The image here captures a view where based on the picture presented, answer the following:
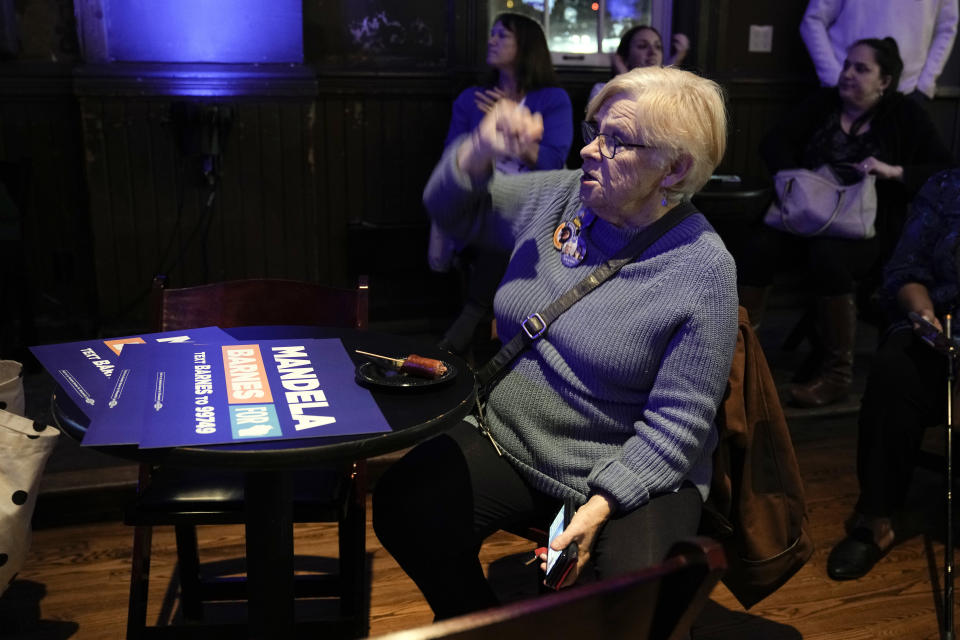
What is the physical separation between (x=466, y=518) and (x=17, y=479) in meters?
0.92

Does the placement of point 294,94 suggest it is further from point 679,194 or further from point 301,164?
point 679,194

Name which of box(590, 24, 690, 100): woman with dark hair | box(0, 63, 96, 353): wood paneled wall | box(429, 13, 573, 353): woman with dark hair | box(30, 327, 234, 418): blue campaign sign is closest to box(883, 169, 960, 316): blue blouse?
box(429, 13, 573, 353): woman with dark hair

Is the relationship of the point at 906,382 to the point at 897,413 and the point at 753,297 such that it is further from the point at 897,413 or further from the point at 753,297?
the point at 753,297

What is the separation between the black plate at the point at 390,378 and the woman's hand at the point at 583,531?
0.32 metres

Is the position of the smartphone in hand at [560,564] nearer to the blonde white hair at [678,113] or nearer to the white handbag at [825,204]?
the blonde white hair at [678,113]

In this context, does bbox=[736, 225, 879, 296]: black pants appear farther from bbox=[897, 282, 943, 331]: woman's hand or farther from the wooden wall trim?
the wooden wall trim

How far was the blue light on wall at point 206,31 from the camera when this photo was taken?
362 centimetres

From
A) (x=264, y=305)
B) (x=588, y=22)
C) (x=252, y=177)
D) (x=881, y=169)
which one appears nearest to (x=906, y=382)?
(x=881, y=169)

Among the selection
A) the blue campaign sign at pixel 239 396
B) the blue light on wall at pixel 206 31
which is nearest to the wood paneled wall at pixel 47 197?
the blue light on wall at pixel 206 31

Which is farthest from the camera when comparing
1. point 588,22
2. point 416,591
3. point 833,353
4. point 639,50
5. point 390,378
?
point 588,22

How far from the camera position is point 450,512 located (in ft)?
5.61

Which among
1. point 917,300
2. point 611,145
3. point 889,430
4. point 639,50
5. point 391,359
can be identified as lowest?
point 889,430

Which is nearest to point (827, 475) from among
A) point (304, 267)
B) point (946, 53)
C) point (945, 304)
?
point (945, 304)

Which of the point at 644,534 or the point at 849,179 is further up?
the point at 849,179
